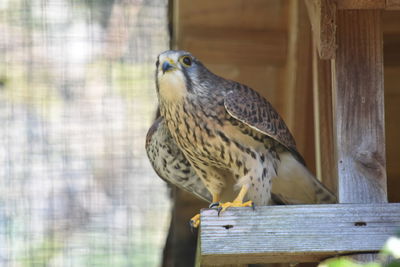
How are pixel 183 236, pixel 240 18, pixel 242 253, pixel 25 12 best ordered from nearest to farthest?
1. pixel 242 253
2. pixel 240 18
3. pixel 183 236
4. pixel 25 12

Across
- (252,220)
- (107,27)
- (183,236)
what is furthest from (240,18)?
(107,27)

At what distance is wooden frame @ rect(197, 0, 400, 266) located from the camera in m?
3.29

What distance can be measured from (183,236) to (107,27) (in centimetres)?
223

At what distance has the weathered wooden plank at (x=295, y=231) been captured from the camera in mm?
3281

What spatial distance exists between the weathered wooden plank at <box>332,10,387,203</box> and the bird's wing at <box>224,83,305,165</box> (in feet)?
1.31

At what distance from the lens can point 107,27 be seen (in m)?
6.82

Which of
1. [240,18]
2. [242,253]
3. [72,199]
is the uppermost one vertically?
[240,18]

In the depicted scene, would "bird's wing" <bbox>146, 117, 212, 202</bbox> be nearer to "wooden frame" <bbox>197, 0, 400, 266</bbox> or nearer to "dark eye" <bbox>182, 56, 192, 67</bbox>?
"dark eye" <bbox>182, 56, 192, 67</bbox>

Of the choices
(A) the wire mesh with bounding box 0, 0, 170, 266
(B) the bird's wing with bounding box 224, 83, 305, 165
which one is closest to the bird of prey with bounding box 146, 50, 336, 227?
(B) the bird's wing with bounding box 224, 83, 305, 165

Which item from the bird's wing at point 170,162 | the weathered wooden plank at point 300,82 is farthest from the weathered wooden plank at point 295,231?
the weathered wooden plank at point 300,82

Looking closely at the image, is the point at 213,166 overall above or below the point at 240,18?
below

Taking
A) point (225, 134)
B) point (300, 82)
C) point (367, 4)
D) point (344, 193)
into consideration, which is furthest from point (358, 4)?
point (300, 82)

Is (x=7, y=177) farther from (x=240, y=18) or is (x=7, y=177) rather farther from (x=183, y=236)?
(x=240, y=18)

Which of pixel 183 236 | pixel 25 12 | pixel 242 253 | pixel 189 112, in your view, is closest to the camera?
pixel 242 253
